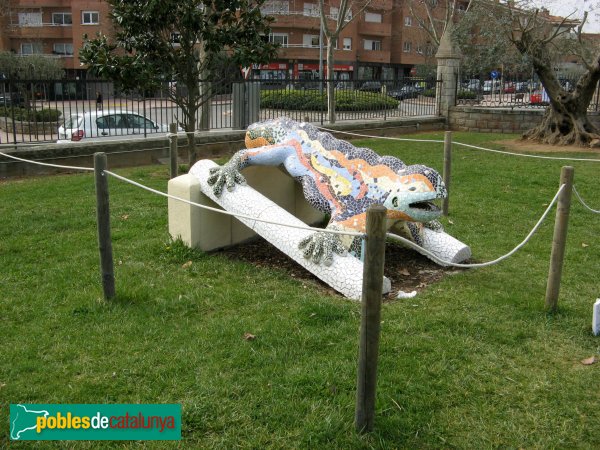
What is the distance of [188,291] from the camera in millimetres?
5375

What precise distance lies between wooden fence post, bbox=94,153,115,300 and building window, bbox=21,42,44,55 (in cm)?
5398

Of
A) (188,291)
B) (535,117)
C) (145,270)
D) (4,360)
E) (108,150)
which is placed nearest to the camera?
(4,360)

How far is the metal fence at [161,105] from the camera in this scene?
12398 millimetres

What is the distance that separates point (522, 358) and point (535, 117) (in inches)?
693

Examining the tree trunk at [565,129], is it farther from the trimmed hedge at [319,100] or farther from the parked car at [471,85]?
the parked car at [471,85]

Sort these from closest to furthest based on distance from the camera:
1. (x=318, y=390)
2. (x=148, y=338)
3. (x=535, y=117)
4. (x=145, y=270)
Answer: (x=318, y=390), (x=148, y=338), (x=145, y=270), (x=535, y=117)

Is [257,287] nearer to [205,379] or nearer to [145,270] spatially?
[145,270]

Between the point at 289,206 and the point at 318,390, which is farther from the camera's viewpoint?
the point at 289,206

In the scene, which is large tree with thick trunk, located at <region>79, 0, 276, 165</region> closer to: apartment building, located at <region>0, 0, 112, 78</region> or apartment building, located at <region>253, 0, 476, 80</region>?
apartment building, located at <region>253, 0, 476, 80</region>

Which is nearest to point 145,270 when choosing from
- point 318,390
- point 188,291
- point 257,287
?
point 188,291

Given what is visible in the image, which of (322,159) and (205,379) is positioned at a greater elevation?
(322,159)

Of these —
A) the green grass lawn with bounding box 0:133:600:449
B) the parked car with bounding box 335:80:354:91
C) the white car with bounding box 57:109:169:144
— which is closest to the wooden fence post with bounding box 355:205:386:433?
A: the green grass lawn with bounding box 0:133:600:449

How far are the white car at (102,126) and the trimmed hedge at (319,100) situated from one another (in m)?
4.00

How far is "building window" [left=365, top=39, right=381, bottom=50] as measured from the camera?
210 ft
